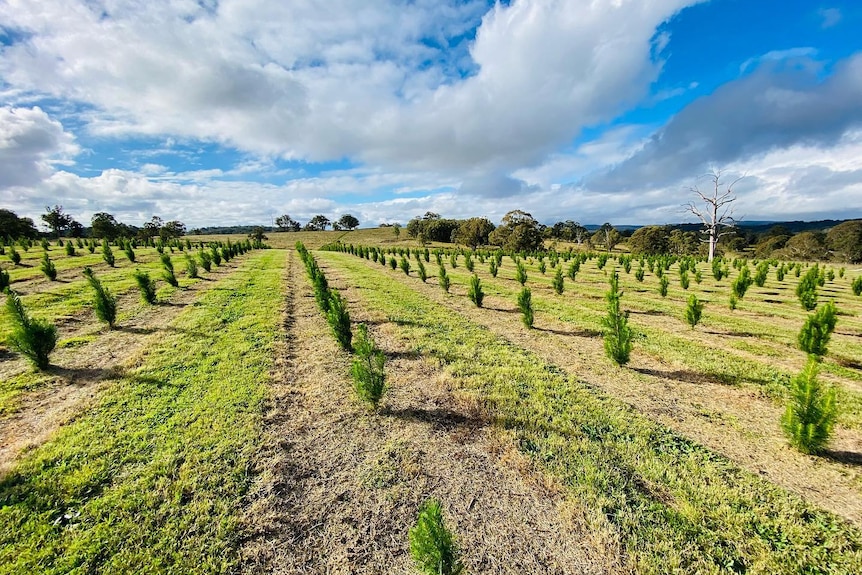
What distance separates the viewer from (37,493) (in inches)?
148

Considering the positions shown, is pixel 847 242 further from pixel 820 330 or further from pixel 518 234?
pixel 820 330

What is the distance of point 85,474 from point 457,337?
738 centimetres

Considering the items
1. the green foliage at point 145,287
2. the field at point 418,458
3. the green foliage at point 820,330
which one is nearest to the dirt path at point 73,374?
the field at point 418,458

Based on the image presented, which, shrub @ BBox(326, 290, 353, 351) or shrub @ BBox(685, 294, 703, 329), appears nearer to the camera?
shrub @ BBox(326, 290, 353, 351)

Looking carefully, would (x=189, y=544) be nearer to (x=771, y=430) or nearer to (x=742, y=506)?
(x=742, y=506)

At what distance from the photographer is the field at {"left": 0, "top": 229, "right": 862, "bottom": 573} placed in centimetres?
319

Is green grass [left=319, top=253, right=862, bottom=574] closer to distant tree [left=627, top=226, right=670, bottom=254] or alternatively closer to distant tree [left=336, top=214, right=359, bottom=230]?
distant tree [left=627, top=226, right=670, bottom=254]

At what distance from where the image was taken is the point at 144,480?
13.1 feet

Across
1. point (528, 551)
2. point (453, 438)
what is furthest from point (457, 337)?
point (528, 551)

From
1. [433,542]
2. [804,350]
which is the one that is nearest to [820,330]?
[804,350]

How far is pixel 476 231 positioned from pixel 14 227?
72.5 metres

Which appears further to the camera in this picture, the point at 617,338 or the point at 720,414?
the point at 617,338

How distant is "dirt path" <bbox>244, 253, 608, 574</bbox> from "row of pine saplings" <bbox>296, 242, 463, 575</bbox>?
299 mm

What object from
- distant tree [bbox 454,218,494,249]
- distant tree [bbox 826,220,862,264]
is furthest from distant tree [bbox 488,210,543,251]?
distant tree [bbox 826,220,862,264]
